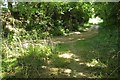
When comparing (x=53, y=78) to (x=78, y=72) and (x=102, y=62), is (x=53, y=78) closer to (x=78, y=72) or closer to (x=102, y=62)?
(x=78, y=72)

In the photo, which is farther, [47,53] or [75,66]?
[47,53]

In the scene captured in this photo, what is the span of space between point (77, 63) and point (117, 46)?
1281 millimetres

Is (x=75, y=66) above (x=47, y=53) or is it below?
below

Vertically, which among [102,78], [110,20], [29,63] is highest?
[110,20]

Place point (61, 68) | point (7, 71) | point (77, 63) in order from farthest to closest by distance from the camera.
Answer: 1. point (77, 63)
2. point (61, 68)
3. point (7, 71)

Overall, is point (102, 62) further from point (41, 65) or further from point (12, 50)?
point (12, 50)

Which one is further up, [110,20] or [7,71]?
[110,20]

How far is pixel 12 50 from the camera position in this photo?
6.93 m

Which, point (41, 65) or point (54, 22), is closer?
point (41, 65)

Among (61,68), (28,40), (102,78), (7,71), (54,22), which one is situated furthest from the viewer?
(54,22)

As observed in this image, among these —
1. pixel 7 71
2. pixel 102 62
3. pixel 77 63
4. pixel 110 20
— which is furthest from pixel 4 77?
pixel 110 20

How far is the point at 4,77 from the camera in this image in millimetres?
5816

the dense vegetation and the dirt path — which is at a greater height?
the dense vegetation

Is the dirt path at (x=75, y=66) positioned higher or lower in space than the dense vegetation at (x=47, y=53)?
lower
